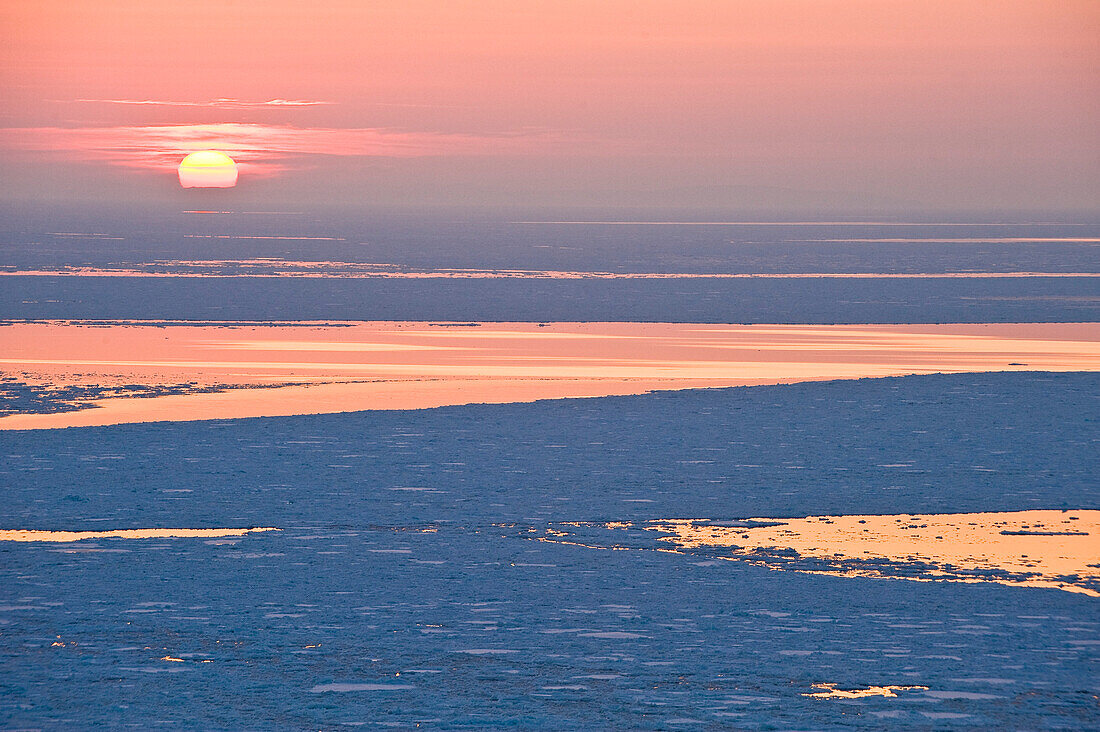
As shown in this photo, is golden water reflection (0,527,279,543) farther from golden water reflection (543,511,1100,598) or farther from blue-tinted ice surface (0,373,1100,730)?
golden water reflection (543,511,1100,598)

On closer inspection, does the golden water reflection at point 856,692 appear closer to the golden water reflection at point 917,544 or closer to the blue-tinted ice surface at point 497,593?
the blue-tinted ice surface at point 497,593

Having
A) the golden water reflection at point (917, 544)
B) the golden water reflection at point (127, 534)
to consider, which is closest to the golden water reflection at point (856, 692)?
the golden water reflection at point (917, 544)

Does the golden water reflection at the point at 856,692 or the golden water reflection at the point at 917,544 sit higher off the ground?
the golden water reflection at the point at 917,544

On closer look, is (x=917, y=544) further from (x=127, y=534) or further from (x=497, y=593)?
(x=127, y=534)

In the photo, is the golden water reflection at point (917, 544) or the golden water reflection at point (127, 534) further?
the golden water reflection at point (127, 534)

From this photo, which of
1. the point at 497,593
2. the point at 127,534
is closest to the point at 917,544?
the point at 497,593

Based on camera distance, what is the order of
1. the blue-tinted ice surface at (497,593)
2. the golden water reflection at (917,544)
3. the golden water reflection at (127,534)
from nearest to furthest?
the blue-tinted ice surface at (497,593) → the golden water reflection at (917,544) → the golden water reflection at (127,534)

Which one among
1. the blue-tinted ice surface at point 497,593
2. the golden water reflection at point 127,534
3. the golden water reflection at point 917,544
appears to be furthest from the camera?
the golden water reflection at point 127,534
